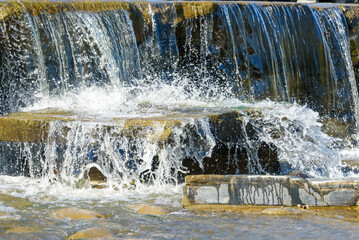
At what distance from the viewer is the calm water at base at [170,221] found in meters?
4.31

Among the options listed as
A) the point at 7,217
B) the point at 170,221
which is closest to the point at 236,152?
the point at 170,221

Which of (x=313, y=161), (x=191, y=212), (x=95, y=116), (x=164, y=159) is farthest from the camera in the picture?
(x=313, y=161)

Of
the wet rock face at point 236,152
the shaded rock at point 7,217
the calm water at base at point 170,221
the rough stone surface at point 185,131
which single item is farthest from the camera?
the wet rock face at point 236,152

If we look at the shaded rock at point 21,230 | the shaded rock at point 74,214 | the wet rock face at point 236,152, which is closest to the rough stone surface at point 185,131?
the wet rock face at point 236,152

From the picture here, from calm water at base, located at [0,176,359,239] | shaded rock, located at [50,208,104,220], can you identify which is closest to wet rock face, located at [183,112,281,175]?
calm water at base, located at [0,176,359,239]

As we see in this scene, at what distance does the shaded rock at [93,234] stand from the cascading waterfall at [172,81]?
64.9 inches

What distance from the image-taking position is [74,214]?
4820 millimetres

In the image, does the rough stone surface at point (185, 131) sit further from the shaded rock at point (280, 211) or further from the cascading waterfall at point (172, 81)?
the shaded rock at point (280, 211)

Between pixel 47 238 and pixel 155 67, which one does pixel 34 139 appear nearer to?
pixel 47 238

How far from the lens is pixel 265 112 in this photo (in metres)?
6.54

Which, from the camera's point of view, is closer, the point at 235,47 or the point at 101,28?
the point at 101,28

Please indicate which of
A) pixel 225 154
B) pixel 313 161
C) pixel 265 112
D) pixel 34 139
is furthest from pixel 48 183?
pixel 313 161

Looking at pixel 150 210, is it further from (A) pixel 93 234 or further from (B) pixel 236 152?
(B) pixel 236 152

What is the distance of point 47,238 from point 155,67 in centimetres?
490
